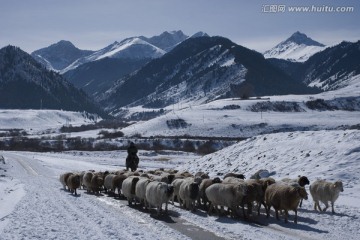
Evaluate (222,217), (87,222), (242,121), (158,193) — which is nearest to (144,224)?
(87,222)

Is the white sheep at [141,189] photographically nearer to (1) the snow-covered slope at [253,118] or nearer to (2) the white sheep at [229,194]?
(2) the white sheep at [229,194]

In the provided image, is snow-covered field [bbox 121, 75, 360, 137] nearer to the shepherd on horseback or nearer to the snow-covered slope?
the snow-covered slope

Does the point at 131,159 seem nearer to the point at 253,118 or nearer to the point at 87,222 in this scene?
the point at 87,222

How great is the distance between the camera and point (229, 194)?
20750 millimetres

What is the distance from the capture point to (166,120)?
168250 millimetres

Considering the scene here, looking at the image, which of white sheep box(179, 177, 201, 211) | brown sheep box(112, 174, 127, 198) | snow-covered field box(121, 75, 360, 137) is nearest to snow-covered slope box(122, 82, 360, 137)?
snow-covered field box(121, 75, 360, 137)

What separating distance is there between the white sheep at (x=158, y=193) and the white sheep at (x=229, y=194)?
2043mm

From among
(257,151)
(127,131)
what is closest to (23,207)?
(257,151)

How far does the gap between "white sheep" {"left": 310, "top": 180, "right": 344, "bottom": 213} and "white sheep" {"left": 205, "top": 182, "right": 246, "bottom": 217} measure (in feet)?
13.2

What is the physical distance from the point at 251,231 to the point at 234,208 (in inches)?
122

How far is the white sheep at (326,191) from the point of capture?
21.8 metres

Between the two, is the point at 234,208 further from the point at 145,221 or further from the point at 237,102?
the point at 237,102

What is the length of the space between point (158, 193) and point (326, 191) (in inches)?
318

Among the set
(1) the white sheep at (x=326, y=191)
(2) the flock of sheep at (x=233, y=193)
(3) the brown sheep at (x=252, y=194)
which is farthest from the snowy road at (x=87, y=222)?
(1) the white sheep at (x=326, y=191)
